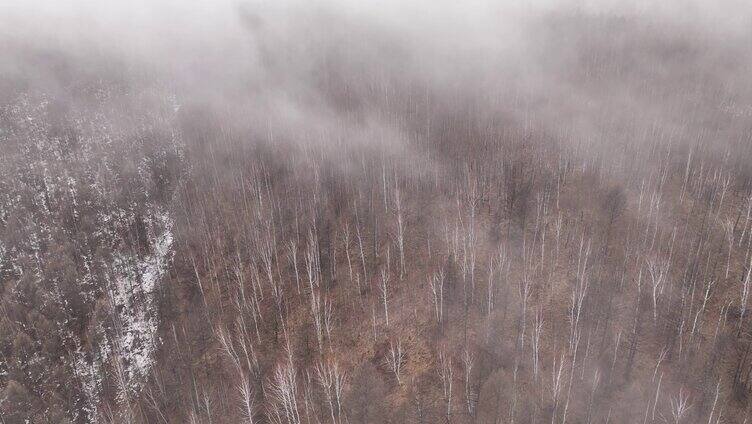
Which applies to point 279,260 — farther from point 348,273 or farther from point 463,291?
point 463,291

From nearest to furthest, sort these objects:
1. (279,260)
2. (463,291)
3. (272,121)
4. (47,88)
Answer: (463,291)
(279,260)
(272,121)
(47,88)

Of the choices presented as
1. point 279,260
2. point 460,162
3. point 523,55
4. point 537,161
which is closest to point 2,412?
point 279,260

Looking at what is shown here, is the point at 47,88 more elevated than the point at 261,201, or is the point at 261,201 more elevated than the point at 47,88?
the point at 47,88

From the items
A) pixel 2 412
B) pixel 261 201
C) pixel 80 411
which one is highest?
pixel 261 201

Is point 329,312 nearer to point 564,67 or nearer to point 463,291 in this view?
point 463,291

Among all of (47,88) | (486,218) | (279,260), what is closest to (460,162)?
(486,218)

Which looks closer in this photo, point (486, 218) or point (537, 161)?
point (486, 218)

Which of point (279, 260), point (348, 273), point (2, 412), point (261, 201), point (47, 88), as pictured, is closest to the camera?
point (2, 412)
